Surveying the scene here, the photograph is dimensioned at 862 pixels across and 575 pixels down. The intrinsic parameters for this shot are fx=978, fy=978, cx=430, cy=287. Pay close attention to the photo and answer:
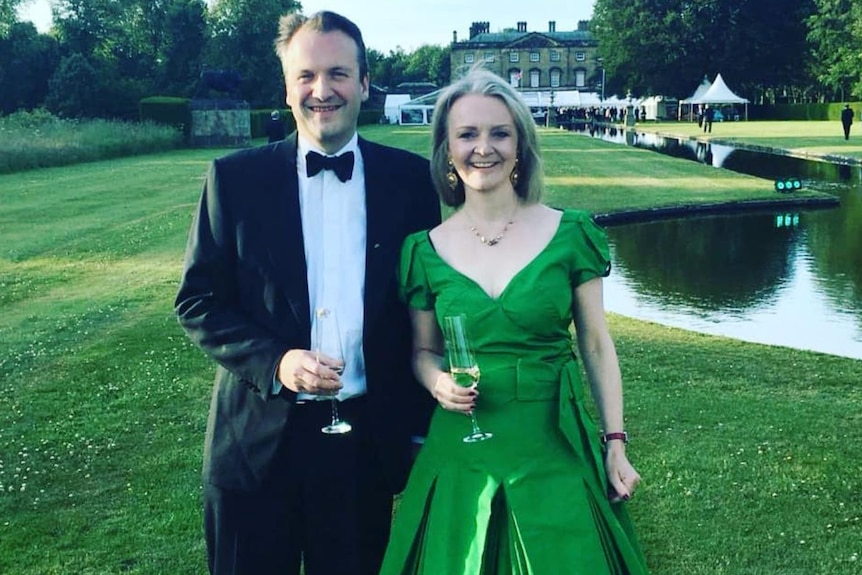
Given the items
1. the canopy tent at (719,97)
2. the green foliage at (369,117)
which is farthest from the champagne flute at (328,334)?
the green foliage at (369,117)

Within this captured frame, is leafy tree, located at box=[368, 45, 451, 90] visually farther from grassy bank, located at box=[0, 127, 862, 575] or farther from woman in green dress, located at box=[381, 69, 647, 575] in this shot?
woman in green dress, located at box=[381, 69, 647, 575]

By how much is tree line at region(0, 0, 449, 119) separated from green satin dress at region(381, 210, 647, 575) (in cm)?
4299

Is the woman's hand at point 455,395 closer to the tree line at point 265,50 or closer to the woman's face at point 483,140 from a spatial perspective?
the woman's face at point 483,140

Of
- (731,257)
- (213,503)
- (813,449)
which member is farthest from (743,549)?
(731,257)

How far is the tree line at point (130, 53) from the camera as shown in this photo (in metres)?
45.3

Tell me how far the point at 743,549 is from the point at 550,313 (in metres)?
2.12

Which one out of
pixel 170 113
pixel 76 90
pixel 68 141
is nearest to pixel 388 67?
pixel 76 90

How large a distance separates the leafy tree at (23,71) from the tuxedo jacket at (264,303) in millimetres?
49599

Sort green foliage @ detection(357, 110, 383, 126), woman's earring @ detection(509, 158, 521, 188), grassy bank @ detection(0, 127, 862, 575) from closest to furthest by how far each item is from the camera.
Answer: woman's earring @ detection(509, 158, 521, 188)
grassy bank @ detection(0, 127, 862, 575)
green foliage @ detection(357, 110, 383, 126)

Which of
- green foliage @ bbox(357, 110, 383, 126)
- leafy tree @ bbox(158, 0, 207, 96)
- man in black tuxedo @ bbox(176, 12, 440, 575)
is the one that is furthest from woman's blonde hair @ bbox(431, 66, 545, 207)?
green foliage @ bbox(357, 110, 383, 126)

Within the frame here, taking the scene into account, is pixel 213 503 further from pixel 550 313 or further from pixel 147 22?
pixel 147 22

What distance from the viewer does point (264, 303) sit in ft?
8.52

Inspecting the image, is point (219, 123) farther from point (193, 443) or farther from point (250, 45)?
point (193, 443)

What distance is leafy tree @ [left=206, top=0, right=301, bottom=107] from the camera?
191 feet
